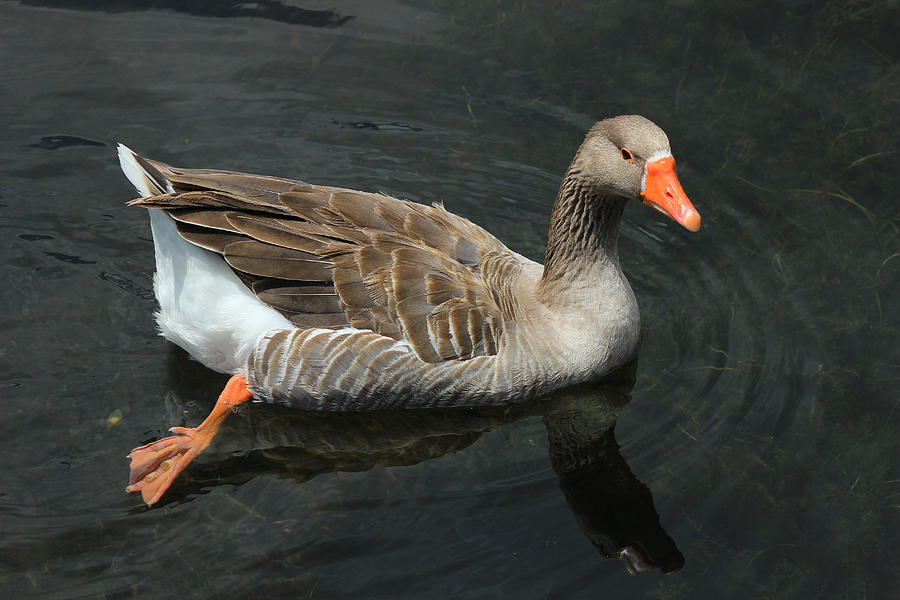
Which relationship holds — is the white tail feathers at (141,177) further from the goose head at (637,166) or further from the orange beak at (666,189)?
the orange beak at (666,189)

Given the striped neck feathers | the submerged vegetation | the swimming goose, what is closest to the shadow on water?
the submerged vegetation

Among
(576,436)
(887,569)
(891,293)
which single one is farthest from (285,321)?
(891,293)

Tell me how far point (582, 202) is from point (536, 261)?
144 centimetres

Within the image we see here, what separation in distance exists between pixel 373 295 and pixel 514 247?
192 cm

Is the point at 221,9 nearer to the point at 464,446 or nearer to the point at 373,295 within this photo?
the point at 373,295

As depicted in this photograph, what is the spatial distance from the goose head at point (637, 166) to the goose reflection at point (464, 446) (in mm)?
1417

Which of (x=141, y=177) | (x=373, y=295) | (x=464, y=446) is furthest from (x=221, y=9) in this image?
(x=464, y=446)

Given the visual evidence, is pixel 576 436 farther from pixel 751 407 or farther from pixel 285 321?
pixel 285 321

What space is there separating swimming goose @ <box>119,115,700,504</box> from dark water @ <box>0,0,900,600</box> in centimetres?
27

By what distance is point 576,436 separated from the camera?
21.0 ft

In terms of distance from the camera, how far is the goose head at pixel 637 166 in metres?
5.86

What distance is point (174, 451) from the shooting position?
6.10 metres

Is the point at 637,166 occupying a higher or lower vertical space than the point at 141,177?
higher

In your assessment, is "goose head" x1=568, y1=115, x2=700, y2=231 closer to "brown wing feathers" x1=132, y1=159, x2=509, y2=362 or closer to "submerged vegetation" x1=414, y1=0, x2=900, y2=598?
"brown wing feathers" x1=132, y1=159, x2=509, y2=362
